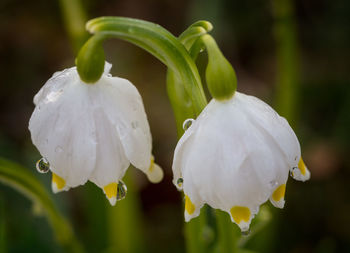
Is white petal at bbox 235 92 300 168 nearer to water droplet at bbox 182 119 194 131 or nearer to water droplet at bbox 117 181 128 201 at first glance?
water droplet at bbox 182 119 194 131

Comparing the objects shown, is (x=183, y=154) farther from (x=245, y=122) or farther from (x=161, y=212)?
(x=161, y=212)

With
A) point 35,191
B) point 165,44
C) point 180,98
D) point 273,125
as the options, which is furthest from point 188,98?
point 35,191

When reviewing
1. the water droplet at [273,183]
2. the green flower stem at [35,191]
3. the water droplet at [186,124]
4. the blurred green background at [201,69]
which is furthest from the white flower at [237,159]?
the blurred green background at [201,69]

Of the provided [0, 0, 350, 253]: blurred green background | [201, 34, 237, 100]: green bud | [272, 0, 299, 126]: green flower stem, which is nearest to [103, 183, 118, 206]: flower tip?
[201, 34, 237, 100]: green bud

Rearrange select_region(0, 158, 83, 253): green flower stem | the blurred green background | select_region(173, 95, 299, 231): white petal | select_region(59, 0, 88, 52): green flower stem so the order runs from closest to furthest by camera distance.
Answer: select_region(173, 95, 299, 231): white petal, select_region(0, 158, 83, 253): green flower stem, select_region(59, 0, 88, 52): green flower stem, the blurred green background

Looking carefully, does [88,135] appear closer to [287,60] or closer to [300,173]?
[300,173]

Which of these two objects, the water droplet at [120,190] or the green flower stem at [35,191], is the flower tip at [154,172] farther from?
the green flower stem at [35,191]
